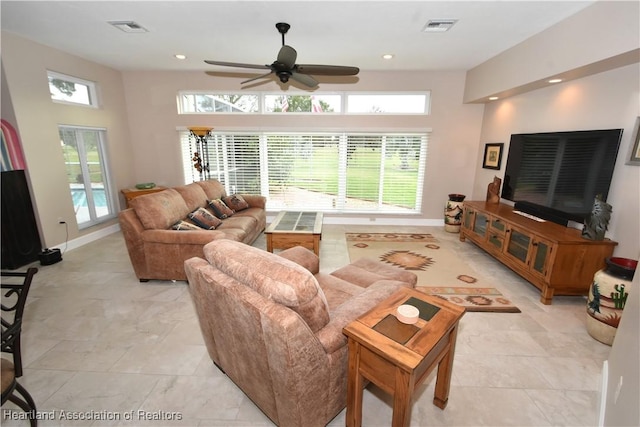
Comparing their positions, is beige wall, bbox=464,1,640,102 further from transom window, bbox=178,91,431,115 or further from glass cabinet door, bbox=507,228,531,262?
glass cabinet door, bbox=507,228,531,262

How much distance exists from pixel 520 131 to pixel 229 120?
15.6 ft

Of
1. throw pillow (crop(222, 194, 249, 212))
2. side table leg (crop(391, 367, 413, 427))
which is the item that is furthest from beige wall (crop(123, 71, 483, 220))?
side table leg (crop(391, 367, 413, 427))

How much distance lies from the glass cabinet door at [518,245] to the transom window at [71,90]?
628cm

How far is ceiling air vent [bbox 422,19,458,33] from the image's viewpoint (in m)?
2.88

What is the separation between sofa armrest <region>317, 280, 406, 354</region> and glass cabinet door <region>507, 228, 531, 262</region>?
2.15m

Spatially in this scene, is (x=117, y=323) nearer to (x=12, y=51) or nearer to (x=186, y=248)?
(x=186, y=248)

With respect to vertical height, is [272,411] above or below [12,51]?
below

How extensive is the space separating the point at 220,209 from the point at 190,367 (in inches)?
102

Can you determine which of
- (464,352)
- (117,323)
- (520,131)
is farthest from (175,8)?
(520,131)

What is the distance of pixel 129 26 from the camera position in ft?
10.1

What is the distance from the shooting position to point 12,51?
3328mm

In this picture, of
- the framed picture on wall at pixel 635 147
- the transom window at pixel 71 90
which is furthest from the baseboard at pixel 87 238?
the framed picture on wall at pixel 635 147

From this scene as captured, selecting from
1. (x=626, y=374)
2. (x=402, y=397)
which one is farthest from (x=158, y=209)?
(x=626, y=374)

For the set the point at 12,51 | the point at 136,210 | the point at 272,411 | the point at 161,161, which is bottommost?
the point at 272,411
